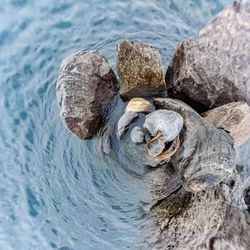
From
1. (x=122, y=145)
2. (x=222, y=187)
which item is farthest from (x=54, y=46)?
(x=222, y=187)

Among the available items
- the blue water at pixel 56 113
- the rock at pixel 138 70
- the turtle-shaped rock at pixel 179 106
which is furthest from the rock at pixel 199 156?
the blue water at pixel 56 113

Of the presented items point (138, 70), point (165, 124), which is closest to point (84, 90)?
point (138, 70)

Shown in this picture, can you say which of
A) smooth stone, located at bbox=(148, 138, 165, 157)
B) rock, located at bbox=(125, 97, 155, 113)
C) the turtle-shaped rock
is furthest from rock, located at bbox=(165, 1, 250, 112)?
smooth stone, located at bbox=(148, 138, 165, 157)

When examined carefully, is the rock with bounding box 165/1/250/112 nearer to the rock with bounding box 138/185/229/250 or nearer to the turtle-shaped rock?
the turtle-shaped rock

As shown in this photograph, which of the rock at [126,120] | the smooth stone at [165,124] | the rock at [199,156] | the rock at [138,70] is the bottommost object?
the rock at [199,156]

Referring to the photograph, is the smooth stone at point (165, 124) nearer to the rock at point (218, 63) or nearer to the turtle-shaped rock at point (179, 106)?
the turtle-shaped rock at point (179, 106)
